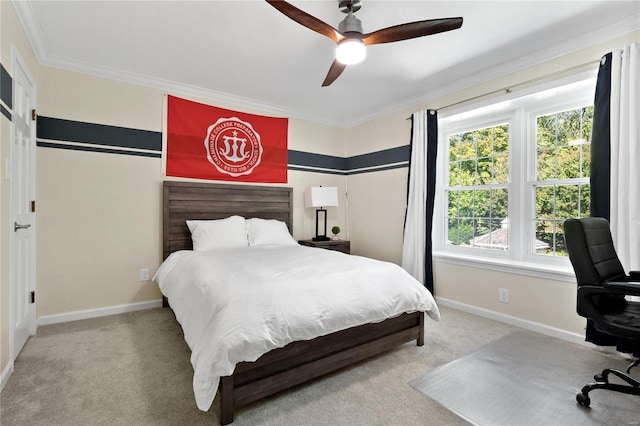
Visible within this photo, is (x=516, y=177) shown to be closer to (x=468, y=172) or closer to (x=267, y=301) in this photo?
(x=468, y=172)

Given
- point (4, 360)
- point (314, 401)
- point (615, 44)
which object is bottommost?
point (314, 401)

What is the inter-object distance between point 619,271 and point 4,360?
384 cm

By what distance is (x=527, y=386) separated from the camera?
191 centimetres

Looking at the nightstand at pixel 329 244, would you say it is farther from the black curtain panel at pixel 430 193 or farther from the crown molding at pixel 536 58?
the crown molding at pixel 536 58

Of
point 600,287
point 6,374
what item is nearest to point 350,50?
point 600,287

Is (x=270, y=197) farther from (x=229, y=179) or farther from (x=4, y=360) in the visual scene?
(x=4, y=360)

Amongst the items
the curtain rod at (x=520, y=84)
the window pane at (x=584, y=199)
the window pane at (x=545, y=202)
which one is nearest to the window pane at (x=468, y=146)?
the curtain rod at (x=520, y=84)

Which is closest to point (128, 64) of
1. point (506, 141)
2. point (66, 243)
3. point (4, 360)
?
point (66, 243)

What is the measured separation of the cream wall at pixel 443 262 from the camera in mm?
2641

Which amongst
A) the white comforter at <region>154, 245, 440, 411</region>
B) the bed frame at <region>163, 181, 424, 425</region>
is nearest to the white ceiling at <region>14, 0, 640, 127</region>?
the bed frame at <region>163, 181, 424, 425</region>

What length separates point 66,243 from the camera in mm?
2949

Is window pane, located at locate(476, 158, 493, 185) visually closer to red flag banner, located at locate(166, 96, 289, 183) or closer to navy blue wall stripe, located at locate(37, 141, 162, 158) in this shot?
red flag banner, located at locate(166, 96, 289, 183)

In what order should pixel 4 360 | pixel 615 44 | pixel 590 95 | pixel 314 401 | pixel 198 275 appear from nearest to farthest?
pixel 314 401, pixel 4 360, pixel 198 275, pixel 615 44, pixel 590 95

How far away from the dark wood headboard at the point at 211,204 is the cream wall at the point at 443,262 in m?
1.17
